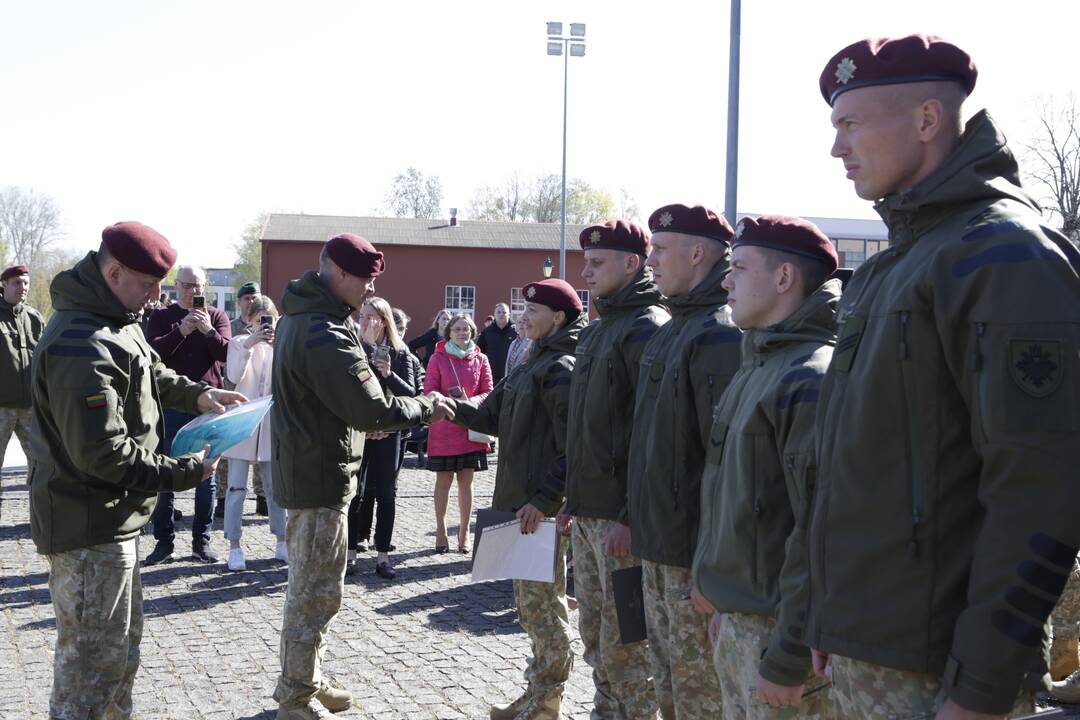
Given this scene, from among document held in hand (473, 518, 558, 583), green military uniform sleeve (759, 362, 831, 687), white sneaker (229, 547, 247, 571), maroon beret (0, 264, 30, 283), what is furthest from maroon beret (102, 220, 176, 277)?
maroon beret (0, 264, 30, 283)

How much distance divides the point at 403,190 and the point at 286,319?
252 feet

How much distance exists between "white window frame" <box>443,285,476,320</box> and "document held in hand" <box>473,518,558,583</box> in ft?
135

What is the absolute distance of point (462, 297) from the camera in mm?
46969

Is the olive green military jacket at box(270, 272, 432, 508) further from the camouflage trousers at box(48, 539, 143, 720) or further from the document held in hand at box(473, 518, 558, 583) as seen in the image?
the camouflage trousers at box(48, 539, 143, 720)

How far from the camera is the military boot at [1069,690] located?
5.38 m

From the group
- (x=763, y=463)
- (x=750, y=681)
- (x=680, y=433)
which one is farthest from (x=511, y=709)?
(x=763, y=463)

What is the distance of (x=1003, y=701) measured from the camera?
1906 millimetres

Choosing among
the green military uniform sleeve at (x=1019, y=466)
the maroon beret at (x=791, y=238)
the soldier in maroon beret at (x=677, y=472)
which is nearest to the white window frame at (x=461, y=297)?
the soldier in maroon beret at (x=677, y=472)

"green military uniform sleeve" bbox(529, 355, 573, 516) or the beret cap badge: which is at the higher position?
the beret cap badge

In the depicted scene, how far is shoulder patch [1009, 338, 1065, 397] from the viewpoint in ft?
6.14

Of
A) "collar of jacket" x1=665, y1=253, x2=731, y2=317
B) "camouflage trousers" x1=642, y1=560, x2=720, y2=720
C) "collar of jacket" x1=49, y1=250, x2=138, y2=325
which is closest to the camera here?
"camouflage trousers" x1=642, y1=560, x2=720, y2=720

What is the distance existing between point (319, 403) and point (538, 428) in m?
1.13

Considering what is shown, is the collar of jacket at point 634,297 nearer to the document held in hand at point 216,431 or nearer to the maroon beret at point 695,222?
the maroon beret at point 695,222

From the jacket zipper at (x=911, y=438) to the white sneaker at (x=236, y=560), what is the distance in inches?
291
